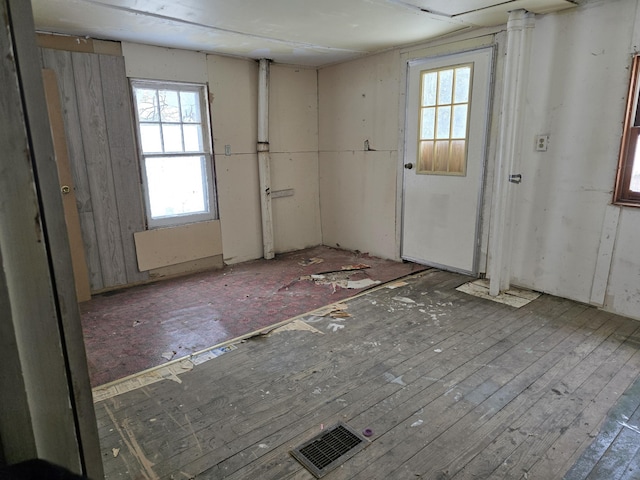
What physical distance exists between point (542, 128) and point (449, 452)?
2851mm

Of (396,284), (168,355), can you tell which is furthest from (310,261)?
(168,355)

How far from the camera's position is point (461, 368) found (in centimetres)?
253

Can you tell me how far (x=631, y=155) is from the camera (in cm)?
300

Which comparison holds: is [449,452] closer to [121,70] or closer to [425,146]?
[425,146]

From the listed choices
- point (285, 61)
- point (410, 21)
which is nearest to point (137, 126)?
point (285, 61)

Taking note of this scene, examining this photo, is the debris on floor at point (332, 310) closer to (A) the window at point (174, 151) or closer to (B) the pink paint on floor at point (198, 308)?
(B) the pink paint on floor at point (198, 308)

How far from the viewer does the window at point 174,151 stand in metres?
4.09

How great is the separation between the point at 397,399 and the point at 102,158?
11.3ft

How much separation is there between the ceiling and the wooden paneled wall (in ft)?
1.06

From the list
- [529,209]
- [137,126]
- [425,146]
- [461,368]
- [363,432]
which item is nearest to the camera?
[363,432]

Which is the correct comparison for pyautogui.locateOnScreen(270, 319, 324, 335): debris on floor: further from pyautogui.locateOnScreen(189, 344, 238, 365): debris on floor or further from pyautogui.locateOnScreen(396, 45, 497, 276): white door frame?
pyautogui.locateOnScreen(396, 45, 497, 276): white door frame

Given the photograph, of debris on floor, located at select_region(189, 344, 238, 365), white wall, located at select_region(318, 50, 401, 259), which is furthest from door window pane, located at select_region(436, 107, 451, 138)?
debris on floor, located at select_region(189, 344, 238, 365)

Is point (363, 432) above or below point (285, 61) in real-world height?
below

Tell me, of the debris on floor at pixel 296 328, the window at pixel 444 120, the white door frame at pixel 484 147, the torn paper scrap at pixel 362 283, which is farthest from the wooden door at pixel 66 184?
the window at pixel 444 120
